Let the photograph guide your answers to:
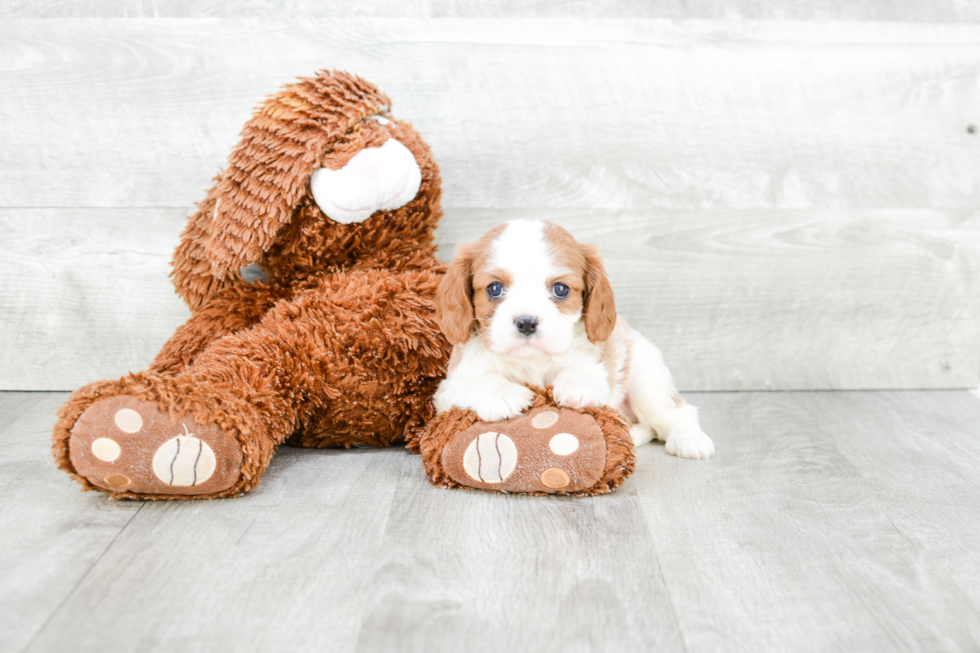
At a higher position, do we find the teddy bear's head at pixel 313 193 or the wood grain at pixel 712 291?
the teddy bear's head at pixel 313 193

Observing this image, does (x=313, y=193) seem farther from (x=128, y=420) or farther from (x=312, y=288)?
(x=128, y=420)

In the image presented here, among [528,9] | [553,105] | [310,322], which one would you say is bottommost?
[310,322]

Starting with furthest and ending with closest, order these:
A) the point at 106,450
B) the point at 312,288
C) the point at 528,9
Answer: the point at 528,9
the point at 312,288
the point at 106,450

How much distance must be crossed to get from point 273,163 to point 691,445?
1.10m

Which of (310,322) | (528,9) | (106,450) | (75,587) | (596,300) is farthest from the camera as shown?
(528,9)

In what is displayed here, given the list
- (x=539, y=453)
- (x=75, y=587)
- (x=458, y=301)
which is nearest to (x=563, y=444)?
(x=539, y=453)

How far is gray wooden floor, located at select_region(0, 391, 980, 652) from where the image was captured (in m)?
1.05

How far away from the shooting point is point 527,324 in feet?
4.63

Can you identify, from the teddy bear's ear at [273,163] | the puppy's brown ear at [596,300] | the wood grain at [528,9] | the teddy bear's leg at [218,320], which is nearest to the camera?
the puppy's brown ear at [596,300]

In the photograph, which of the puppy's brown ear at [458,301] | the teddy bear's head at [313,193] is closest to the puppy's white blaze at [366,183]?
the teddy bear's head at [313,193]

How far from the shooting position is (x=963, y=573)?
1.23 m

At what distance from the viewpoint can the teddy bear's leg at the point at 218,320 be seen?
5.84ft

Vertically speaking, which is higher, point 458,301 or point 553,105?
point 553,105

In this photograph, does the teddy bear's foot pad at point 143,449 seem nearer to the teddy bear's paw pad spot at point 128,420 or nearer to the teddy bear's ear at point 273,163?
the teddy bear's paw pad spot at point 128,420
